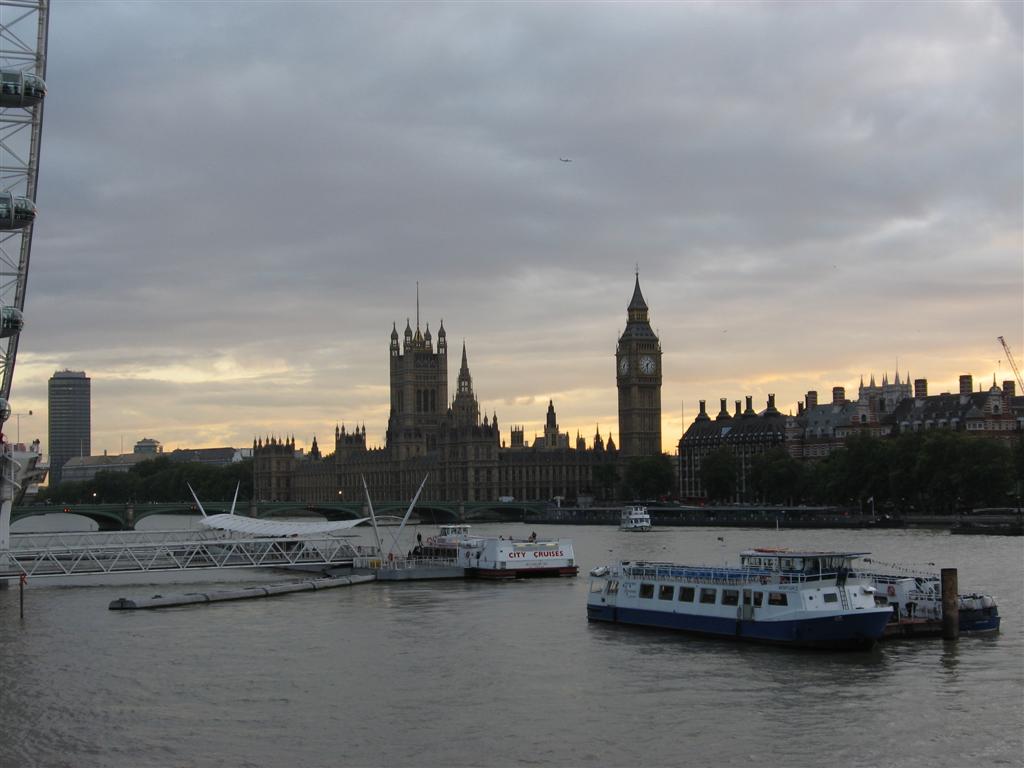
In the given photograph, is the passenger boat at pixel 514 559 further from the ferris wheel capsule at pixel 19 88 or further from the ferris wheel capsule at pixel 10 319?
the ferris wheel capsule at pixel 19 88

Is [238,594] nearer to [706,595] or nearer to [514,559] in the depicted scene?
[514,559]

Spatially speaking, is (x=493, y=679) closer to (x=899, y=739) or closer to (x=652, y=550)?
(x=899, y=739)

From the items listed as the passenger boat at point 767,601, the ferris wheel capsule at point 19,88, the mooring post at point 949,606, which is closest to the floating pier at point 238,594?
the passenger boat at point 767,601

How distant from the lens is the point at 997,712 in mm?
35406

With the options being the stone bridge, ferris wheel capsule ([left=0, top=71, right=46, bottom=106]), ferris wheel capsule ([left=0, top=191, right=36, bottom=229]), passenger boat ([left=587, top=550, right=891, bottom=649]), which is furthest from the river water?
the stone bridge

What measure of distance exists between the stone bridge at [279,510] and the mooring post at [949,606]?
7937 cm

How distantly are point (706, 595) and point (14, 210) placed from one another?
90.7 feet

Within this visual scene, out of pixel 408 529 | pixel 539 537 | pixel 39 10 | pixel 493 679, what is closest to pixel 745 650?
pixel 493 679

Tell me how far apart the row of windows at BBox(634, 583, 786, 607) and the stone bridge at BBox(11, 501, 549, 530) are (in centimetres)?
7081

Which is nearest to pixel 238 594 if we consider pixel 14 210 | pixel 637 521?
pixel 14 210

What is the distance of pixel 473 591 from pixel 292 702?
27762mm

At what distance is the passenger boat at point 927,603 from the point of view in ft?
154

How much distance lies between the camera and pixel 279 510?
148500mm

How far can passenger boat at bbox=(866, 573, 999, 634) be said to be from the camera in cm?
4700
